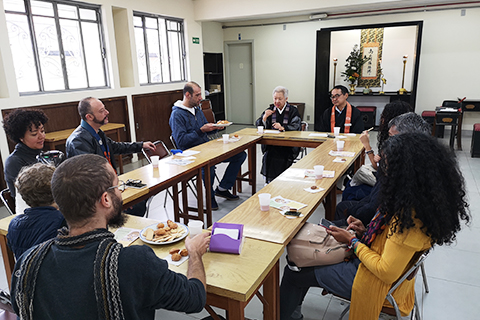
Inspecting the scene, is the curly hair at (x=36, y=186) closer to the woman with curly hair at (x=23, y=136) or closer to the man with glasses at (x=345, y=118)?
the woman with curly hair at (x=23, y=136)

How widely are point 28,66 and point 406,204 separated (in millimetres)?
5229

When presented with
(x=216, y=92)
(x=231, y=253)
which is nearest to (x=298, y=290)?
(x=231, y=253)

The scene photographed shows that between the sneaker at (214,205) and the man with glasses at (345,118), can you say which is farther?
the man with glasses at (345,118)

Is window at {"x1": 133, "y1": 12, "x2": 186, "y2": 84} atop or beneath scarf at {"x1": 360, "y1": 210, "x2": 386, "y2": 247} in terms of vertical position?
atop

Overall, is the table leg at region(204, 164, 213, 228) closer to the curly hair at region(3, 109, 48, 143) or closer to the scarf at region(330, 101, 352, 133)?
the curly hair at region(3, 109, 48, 143)

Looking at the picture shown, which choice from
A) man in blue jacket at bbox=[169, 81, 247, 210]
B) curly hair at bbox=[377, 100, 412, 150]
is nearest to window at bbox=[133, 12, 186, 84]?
man in blue jacket at bbox=[169, 81, 247, 210]

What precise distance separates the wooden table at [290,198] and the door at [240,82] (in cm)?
664

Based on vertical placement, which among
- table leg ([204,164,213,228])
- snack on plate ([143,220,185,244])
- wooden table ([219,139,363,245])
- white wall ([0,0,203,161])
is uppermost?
white wall ([0,0,203,161])

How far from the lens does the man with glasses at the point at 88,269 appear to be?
1005 millimetres

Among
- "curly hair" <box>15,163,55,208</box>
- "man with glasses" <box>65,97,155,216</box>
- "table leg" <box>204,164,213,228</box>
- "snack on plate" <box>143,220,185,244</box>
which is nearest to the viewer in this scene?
"curly hair" <box>15,163,55,208</box>

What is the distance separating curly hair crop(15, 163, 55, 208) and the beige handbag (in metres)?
1.26

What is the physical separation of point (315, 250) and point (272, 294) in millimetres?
332

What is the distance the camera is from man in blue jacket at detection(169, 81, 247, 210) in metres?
4.07

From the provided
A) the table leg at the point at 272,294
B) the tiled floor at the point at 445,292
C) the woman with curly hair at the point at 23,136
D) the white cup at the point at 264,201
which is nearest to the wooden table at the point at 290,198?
the white cup at the point at 264,201
